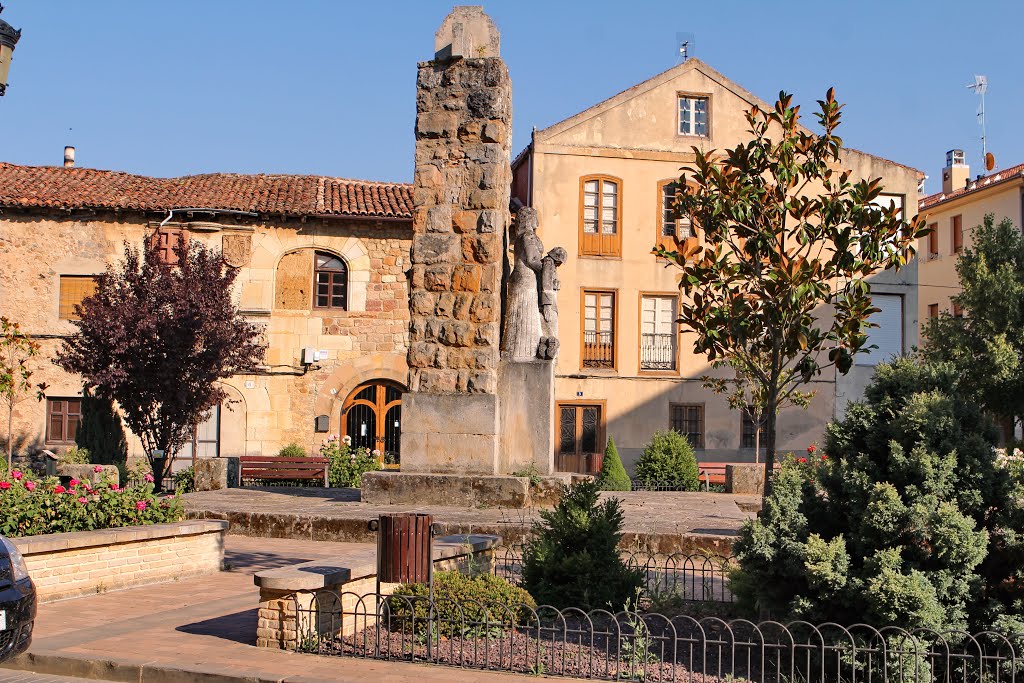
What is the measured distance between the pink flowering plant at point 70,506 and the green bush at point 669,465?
1248 cm

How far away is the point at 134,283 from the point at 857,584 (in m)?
17.9

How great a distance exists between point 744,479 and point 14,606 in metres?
15.9

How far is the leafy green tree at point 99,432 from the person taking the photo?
76.2ft

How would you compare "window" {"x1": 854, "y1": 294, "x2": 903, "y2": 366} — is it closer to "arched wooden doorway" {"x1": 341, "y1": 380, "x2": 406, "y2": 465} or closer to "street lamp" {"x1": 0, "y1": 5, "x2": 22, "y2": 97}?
"arched wooden doorway" {"x1": 341, "y1": 380, "x2": 406, "y2": 465}

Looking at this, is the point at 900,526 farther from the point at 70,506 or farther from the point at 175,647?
the point at 70,506

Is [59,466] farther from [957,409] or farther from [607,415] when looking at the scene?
[957,409]

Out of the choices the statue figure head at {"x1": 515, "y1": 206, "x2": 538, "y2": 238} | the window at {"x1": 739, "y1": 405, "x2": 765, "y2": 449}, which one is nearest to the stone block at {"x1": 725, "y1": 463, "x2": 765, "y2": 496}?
the statue figure head at {"x1": 515, "y1": 206, "x2": 538, "y2": 238}

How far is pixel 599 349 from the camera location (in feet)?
100

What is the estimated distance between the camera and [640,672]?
658 centimetres

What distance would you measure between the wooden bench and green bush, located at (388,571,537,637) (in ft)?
43.0

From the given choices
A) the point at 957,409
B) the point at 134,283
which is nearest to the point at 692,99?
the point at 134,283

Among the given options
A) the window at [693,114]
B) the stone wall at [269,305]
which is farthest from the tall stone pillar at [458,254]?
the window at [693,114]

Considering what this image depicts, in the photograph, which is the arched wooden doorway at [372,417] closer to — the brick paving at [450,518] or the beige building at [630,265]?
the beige building at [630,265]

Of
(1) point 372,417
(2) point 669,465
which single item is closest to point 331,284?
(1) point 372,417
